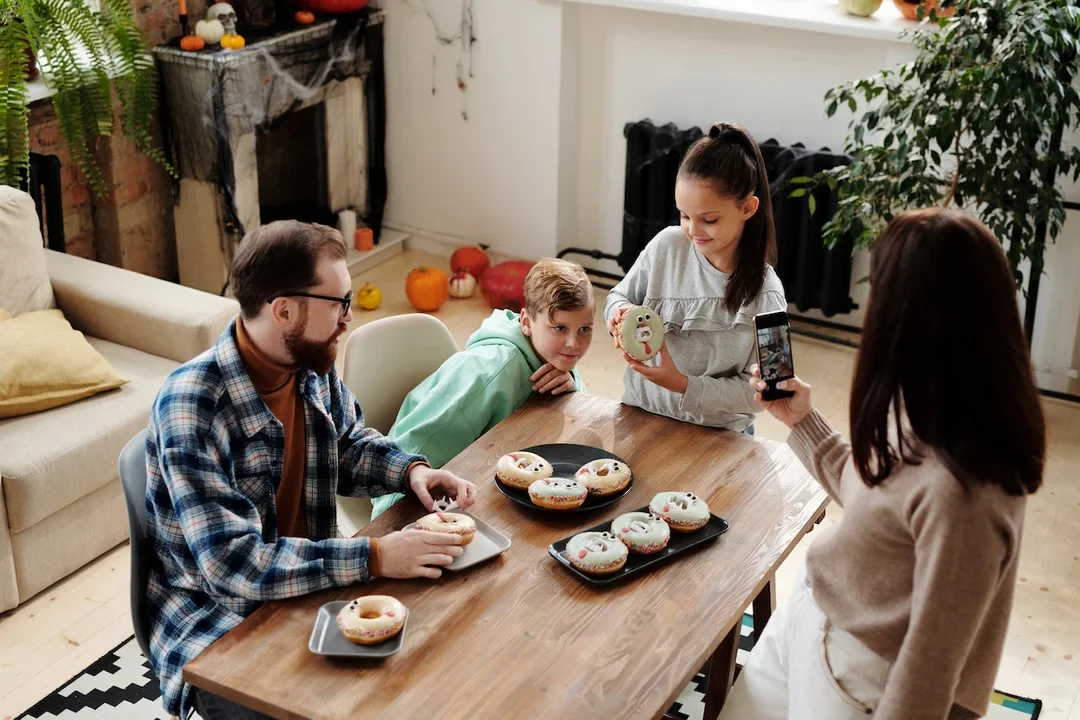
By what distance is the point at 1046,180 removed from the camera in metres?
3.61

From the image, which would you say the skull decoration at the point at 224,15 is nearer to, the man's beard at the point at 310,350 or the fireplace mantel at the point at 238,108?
the fireplace mantel at the point at 238,108

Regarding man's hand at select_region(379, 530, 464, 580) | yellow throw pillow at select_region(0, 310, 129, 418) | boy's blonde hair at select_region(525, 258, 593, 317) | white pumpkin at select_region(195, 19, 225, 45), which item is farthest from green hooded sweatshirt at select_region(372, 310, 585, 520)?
white pumpkin at select_region(195, 19, 225, 45)

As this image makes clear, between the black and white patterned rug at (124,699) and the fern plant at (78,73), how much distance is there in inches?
64.7

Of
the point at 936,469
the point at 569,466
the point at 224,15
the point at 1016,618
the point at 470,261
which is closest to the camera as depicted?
the point at 936,469

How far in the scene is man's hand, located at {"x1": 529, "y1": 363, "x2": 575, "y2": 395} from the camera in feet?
8.19

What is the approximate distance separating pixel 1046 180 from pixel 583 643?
2561mm

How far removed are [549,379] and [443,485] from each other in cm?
47

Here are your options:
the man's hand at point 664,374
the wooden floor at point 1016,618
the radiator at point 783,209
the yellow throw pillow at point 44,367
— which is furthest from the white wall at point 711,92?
the yellow throw pillow at point 44,367

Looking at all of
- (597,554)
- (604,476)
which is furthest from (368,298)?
(597,554)

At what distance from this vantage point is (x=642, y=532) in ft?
6.43

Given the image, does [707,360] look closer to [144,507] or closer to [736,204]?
[736,204]

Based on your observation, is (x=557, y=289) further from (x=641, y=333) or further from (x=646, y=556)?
(x=646, y=556)

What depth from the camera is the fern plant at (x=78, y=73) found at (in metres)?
3.59

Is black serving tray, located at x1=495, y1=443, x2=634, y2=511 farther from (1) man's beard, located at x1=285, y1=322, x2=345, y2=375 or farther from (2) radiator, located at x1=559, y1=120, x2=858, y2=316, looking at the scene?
(2) radiator, located at x1=559, y1=120, x2=858, y2=316
